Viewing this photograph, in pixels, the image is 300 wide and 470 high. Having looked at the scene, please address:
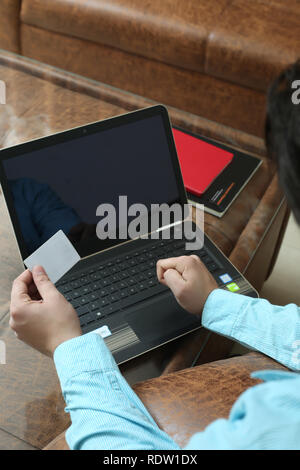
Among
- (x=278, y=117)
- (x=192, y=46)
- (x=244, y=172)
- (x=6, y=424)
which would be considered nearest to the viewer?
(x=278, y=117)

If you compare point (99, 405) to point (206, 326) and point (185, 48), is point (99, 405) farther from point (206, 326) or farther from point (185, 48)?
point (185, 48)

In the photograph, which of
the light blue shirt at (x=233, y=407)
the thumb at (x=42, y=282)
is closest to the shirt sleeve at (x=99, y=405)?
the light blue shirt at (x=233, y=407)

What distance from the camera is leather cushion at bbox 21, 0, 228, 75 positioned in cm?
188

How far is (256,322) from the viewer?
92cm

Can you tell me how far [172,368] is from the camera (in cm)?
92

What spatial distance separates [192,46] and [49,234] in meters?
1.22

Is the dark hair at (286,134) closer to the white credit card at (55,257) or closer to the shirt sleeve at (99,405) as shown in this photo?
the shirt sleeve at (99,405)

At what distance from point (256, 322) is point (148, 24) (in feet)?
4.66

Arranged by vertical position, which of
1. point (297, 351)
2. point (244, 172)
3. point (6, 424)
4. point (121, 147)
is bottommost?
point (6, 424)

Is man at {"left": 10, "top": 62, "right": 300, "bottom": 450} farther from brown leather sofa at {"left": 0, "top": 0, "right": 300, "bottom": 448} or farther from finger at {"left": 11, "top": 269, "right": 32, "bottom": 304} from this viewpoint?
brown leather sofa at {"left": 0, "top": 0, "right": 300, "bottom": 448}

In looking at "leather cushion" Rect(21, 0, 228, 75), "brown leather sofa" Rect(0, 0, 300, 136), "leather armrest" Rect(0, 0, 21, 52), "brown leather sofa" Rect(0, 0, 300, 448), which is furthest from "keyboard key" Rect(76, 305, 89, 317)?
"leather armrest" Rect(0, 0, 21, 52)

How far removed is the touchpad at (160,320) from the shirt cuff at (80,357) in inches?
7.1

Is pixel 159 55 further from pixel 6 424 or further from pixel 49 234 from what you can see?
pixel 6 424
